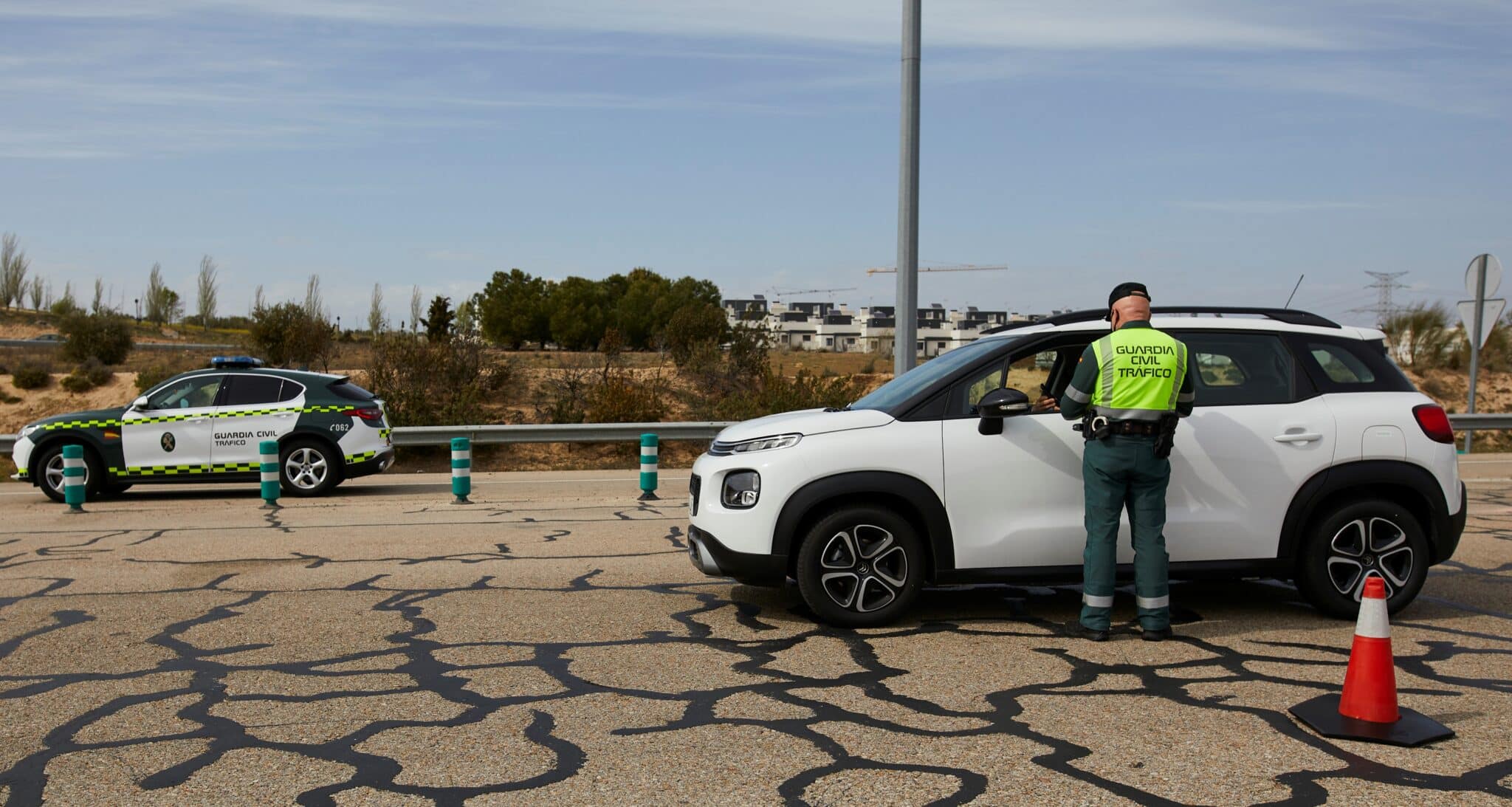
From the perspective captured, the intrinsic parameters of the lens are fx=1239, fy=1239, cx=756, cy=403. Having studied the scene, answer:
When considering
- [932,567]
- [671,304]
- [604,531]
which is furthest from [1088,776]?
[671,304]

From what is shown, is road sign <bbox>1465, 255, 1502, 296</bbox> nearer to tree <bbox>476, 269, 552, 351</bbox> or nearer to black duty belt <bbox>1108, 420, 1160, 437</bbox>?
black duty belt <bbox>1108, 420, 1160, 437</bbox>

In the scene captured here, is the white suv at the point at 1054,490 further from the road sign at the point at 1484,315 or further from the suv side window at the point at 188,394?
the road sign at the point at 1484,315

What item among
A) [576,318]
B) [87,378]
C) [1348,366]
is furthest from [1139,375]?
[576,318]

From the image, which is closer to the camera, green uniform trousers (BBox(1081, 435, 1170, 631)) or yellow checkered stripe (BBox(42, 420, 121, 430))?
green uniform trousers (BBox(1081, 435, 1170, 631))

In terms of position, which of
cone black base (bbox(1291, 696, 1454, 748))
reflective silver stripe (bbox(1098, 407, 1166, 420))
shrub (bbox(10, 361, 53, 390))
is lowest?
cone black base (bbox(1291, 696, 1454, 748))

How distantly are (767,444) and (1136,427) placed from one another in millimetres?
2026

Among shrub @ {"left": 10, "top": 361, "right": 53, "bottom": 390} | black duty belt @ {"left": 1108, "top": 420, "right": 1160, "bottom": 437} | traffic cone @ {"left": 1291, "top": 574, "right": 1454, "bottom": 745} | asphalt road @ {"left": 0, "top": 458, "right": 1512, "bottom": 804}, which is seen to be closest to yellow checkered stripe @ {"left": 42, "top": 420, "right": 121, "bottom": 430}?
asphalt road @ {"left": 0, "top": 458, "right": 1512, "bottom": 804}

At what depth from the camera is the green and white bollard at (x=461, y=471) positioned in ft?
46.0

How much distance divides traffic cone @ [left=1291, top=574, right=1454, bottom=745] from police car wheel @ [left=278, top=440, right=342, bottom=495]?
12.4m

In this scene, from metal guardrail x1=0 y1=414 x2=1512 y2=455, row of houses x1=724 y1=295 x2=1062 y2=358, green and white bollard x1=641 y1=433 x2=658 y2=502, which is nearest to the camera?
green and white bollard x1=641 y1=433 x2=658 y2=502

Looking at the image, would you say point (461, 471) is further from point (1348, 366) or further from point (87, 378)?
point (87, 378)

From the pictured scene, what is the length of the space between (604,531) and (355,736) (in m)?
6.27

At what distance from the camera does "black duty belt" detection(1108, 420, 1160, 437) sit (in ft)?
21.2

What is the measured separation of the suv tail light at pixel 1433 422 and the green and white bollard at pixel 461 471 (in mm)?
9828
